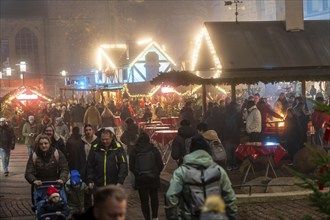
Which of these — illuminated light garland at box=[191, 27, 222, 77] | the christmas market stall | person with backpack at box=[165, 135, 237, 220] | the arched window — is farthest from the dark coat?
the arched window

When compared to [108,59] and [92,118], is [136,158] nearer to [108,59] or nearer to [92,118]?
[92,118]

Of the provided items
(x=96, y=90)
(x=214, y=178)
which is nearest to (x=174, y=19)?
(x=96, y=90)

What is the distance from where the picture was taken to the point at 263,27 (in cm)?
1983

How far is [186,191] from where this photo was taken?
586 cm

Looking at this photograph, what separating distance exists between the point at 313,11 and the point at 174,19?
23.3 metres

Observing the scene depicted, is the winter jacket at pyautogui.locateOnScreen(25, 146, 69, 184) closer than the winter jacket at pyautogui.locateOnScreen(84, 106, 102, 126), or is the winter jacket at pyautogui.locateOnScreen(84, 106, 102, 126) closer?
the winter jacket at pyautogui.locateOnScreen(25, 146, 69, 184)

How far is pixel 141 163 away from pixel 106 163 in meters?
0.86

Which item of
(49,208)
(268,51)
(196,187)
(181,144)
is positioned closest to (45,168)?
(49,208)

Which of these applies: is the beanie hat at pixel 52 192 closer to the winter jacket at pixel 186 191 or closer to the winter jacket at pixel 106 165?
the winter jacket at pixel 106 165

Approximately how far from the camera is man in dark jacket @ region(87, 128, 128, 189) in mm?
8656

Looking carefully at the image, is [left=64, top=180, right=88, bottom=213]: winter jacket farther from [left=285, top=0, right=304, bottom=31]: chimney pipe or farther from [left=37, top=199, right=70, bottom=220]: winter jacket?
[left=285, top=0, right=304, bottom=31]: chimney pipe

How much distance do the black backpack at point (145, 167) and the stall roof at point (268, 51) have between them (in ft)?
25.7

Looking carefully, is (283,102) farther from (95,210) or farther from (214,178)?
(95,210)

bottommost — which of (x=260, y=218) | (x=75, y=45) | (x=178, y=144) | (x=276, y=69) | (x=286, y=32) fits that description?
(x=260, y=218)
